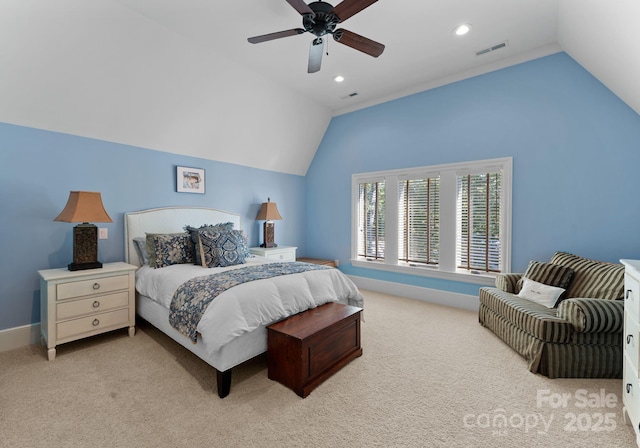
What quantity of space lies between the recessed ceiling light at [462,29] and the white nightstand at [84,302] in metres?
4.20

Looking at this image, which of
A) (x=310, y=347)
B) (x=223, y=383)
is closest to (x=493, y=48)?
(x=310, y=347)

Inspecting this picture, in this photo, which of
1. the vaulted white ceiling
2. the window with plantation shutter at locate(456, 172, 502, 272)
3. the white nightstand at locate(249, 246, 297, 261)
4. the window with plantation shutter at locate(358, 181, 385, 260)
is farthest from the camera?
the window with plantation shutter at locate(358, 181, 385, 260)

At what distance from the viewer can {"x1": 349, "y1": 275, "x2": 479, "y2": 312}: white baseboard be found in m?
3.88

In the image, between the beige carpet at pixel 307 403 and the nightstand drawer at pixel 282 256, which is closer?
the beige carpet at pixel 307 403

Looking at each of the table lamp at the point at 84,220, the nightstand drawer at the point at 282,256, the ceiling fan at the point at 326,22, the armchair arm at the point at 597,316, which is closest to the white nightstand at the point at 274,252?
the nightstand drawer at the point at 282,256

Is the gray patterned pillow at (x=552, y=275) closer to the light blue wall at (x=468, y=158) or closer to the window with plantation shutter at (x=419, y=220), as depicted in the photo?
the light blue wall at (x=468, y=158)

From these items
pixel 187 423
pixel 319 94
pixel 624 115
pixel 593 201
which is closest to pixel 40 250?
pixel 187 423

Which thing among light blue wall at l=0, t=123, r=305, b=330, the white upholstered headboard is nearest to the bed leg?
the white upholstered headboard

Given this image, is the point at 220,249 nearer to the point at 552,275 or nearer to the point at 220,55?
the point at 220,55

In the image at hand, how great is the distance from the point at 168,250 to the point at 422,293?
3.52m

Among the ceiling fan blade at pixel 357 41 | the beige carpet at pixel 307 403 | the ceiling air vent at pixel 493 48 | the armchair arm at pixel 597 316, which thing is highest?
the ceiling air vent at pixel 493 48

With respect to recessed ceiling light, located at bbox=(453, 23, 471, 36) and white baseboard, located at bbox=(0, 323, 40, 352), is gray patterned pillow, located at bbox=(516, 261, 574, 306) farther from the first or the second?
white baseboard, located at bbox=(0, 323, 40, 352)

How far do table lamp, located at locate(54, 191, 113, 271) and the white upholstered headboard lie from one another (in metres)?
0.50

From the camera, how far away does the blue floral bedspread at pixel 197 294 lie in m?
2.13
